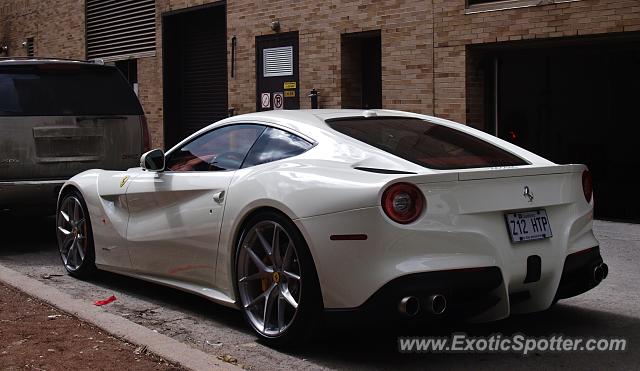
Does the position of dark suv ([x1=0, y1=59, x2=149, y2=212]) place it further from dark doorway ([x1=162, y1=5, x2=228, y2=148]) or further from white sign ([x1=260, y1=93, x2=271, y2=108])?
dark doorway ([x1=162, y1=5, x2=228, y2=148])

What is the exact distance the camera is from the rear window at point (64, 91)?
870 cm

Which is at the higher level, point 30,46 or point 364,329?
point 30,46

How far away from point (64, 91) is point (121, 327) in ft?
13.2

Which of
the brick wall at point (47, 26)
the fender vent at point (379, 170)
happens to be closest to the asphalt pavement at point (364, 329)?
the fender vent at point (379, 170)

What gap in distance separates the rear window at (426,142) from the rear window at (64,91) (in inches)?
157

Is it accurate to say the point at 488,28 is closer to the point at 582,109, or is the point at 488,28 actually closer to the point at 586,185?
the point at 582,109

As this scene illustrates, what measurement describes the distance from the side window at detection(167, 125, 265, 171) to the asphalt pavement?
1.02m

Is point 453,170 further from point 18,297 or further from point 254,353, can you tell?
point 18,297

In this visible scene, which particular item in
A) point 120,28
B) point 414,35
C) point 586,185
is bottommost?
point 586,185

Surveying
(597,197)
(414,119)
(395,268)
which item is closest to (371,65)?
(597,197)

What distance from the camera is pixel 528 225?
4.93 metres

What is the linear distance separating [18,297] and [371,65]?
8.54 metres

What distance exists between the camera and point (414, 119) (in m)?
6.16

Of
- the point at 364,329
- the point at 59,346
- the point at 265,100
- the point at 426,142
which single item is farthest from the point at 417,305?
the point at 265,100
